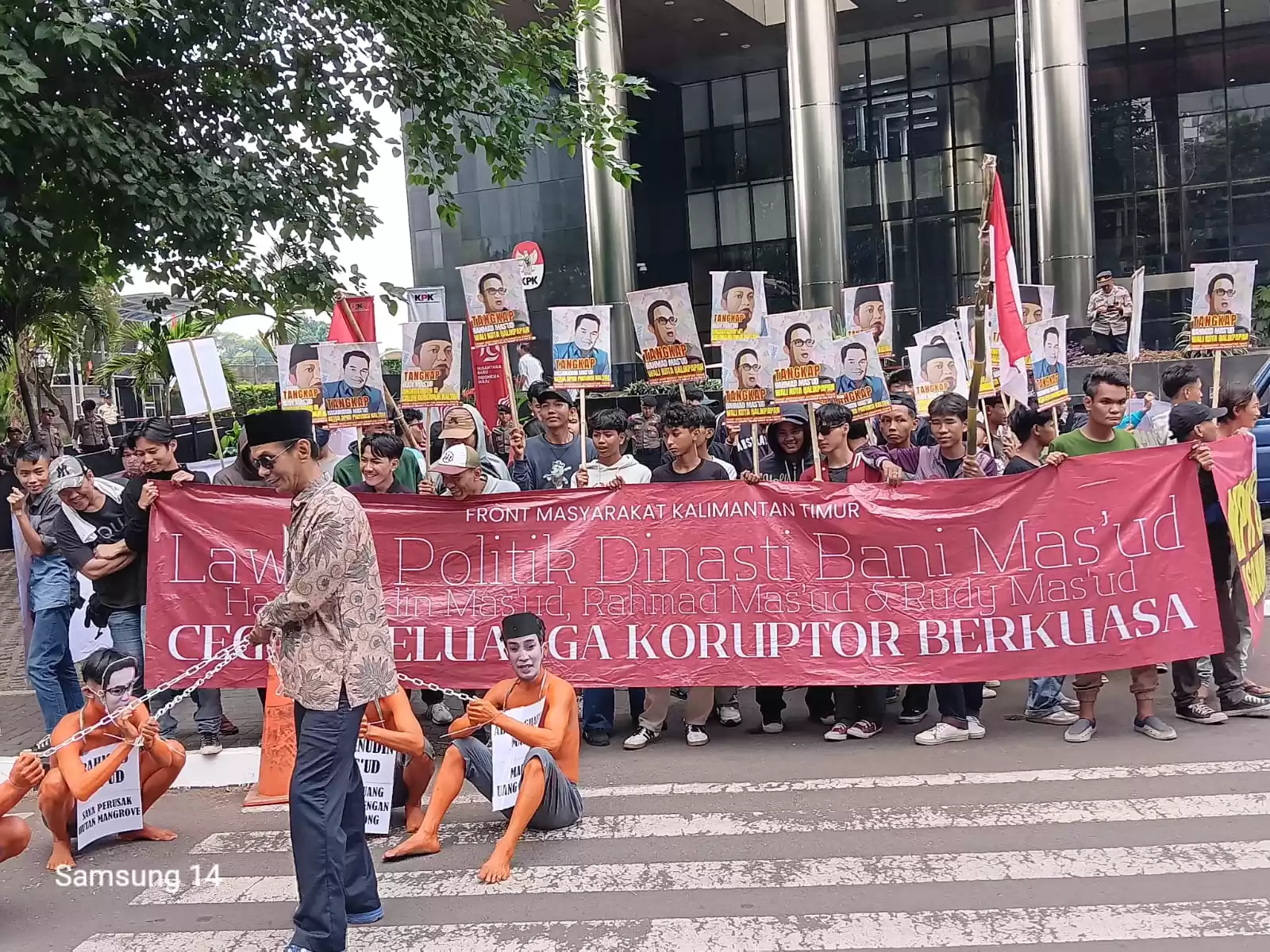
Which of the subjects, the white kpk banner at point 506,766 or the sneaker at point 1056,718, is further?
the sneaker at point 1056,718

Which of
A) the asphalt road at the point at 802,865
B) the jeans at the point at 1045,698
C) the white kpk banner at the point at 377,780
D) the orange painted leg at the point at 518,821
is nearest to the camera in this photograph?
the asphalt road at the point at 802,865

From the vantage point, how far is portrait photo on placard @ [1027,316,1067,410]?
7.95m

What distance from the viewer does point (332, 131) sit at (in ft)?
29.1

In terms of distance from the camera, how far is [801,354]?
7.56 meters

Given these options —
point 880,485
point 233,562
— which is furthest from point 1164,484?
point 233,562

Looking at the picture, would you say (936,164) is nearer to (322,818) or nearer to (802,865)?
(802,865)

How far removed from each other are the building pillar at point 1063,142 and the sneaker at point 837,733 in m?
16.4

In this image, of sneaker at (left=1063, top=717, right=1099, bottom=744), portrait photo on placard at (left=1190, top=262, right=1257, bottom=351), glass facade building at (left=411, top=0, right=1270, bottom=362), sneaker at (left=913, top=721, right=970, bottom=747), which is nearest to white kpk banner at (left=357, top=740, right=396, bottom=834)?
sneaker at (left=913, top=721, right=970, bottom=747)

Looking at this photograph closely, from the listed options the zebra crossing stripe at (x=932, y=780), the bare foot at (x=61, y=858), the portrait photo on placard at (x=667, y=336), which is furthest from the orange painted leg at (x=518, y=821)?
the portrait photo on placard at (x=667, y=336)

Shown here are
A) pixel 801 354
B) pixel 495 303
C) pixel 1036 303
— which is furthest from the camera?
pixel 495 303

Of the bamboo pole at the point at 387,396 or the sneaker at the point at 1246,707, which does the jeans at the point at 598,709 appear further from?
the sneaker at the point at 1246,707

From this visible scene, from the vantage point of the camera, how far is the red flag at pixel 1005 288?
7.21 m

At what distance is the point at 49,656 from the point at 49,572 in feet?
1.70

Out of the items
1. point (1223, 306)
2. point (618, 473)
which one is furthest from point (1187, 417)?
point (618, 473)
